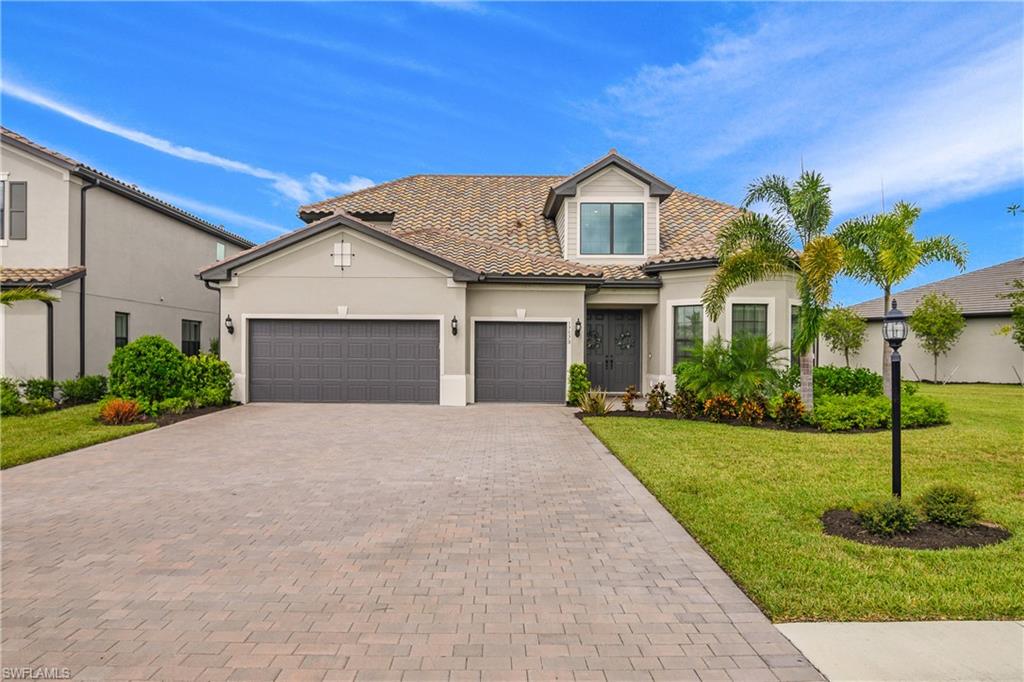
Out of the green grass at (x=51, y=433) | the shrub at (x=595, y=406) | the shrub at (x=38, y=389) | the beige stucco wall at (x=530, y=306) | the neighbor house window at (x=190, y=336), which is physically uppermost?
the beige stucco wall at (x=530, y=306)

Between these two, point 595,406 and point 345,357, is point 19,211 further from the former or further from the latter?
point 595,406

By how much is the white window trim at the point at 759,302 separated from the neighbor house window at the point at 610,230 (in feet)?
12.1

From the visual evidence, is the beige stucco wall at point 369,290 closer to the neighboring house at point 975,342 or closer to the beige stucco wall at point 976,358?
the neighboring house at point 975,342

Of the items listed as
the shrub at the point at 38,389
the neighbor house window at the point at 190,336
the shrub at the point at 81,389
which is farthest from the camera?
the neighbor house window at the point at 190,336

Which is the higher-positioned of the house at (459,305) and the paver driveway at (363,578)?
the house at (459,305)

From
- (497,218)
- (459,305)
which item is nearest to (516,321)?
(459,305)

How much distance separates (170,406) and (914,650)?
14384mm

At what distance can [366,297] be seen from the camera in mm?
16031

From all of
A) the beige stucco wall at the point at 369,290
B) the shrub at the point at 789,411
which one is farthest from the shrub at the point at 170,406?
the shrub at the point at 789,411

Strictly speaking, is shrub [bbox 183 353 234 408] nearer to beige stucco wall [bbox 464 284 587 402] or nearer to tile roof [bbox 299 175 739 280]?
tile roof [bbox 299 175 739 280]

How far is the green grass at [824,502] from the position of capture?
13.4 ft

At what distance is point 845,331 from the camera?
28516 millimetres

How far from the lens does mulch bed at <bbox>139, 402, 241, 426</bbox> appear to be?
41.3 feet

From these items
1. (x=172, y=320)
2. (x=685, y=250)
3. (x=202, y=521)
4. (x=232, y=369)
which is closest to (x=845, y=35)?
(x=685, y=250)
